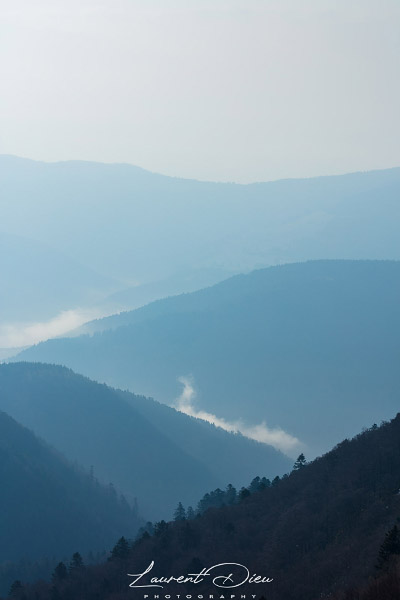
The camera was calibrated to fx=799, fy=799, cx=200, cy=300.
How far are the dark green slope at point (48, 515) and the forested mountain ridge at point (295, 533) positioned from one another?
266ft

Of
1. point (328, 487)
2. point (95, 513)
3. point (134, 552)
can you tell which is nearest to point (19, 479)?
point (95, 513)

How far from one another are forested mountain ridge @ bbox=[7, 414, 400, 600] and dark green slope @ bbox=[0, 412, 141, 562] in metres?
81.1

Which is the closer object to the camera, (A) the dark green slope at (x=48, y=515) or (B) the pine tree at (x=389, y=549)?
(B) the pine tree at (x=389, y=549)

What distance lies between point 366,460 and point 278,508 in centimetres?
1136

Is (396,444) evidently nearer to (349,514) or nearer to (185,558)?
(349,514)

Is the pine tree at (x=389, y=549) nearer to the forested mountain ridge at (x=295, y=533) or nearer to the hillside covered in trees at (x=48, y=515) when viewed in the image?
the forested mountain ridge at (x=295, y=533)

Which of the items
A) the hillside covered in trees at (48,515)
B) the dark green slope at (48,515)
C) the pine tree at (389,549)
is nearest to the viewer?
the pine tree at (389,549)

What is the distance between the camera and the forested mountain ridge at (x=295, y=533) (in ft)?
221

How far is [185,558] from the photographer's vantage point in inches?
3366

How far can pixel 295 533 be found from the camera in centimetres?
7981

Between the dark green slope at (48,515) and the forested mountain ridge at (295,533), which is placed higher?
the dark green slope at (48,515)

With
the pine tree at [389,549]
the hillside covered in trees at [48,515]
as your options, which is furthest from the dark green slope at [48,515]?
the pine tree at [389,549]

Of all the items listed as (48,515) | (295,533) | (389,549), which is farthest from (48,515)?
(389,549)

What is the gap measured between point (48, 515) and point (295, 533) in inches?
4568
